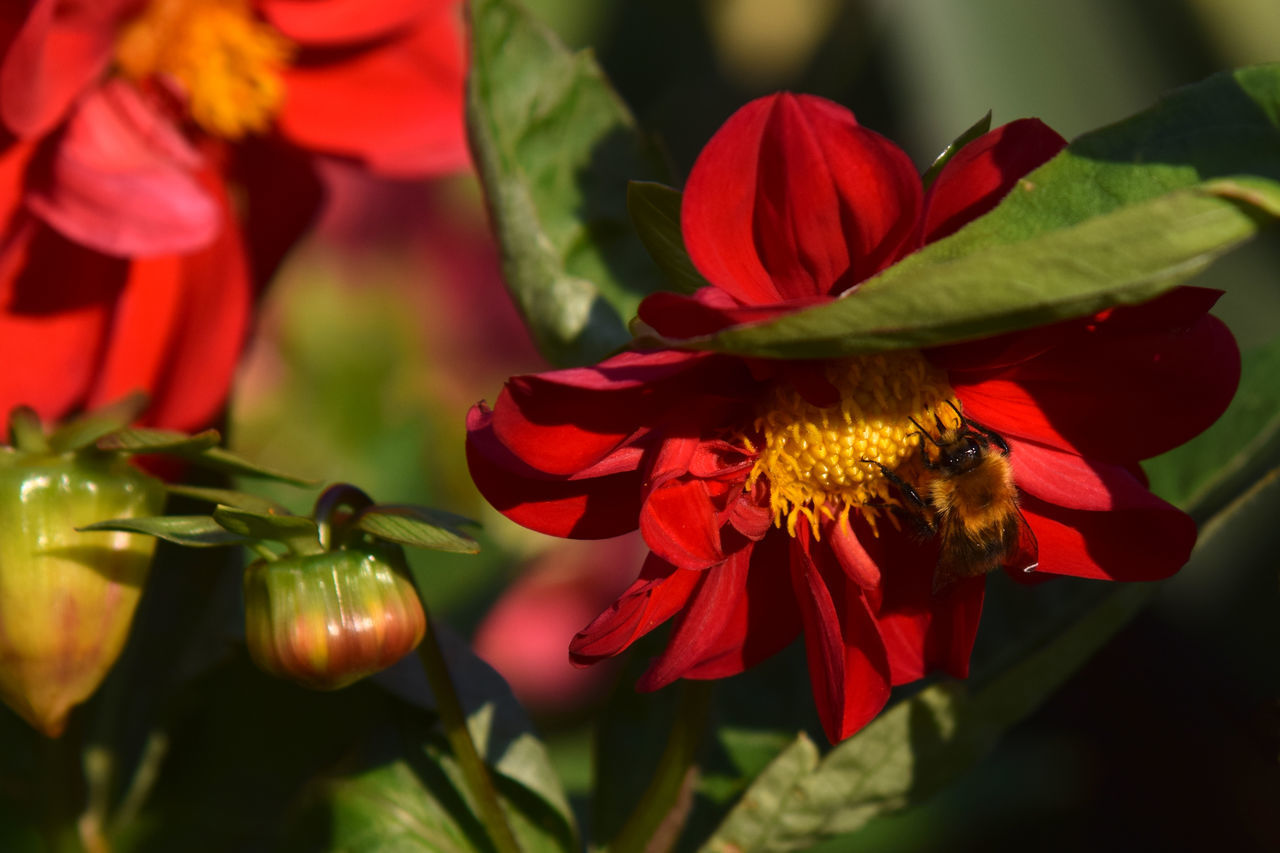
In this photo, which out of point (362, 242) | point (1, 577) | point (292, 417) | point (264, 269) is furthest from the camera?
point (362, 242)

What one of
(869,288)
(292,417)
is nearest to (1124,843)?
(292,417)

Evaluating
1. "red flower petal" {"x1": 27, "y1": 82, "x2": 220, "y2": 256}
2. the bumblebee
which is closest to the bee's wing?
the bumblebee

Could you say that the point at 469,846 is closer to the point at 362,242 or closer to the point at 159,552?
the point at 159,552

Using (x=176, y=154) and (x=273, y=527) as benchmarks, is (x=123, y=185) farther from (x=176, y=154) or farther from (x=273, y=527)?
(x=273, y=527)

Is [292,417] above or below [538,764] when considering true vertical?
below

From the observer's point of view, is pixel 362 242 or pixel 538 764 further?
pixel 362 242

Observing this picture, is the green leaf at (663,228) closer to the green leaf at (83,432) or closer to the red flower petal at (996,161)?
the red flower petal at (996,161)

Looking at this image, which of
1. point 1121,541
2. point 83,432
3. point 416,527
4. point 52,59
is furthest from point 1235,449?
point 52,59

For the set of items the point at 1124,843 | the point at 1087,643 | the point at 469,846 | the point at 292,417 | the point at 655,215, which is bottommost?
the point at 1124,843
